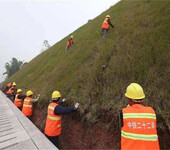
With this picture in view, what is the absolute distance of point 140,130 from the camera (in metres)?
1.67

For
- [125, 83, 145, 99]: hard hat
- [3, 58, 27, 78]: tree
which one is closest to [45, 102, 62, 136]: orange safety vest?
[125, 83, 145, 99]: hard hat

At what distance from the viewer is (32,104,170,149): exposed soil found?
235 cm

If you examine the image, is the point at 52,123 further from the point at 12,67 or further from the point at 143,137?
the point at 12,67

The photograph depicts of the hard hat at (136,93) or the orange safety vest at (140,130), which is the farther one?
the hard hat at (136,93)

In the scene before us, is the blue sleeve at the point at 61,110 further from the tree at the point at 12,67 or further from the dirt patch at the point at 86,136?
the tree at the point at 12,67

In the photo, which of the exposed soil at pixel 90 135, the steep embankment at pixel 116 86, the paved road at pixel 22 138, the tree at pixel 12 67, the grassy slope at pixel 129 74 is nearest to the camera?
the exposed soil at pixel 90 135

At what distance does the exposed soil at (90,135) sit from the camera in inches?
92.4

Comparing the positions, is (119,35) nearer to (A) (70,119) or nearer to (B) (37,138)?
(A) (70,119)

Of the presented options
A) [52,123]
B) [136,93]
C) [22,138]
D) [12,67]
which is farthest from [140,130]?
[12,67]

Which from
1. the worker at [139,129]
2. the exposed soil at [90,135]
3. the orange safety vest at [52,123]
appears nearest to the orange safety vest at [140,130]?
the worker at [139,129]

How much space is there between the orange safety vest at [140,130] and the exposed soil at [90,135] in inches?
34.1

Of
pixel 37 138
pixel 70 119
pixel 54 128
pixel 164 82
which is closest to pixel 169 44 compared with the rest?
pixel 164 82

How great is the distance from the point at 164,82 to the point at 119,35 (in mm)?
3822

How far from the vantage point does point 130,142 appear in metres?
1.70
